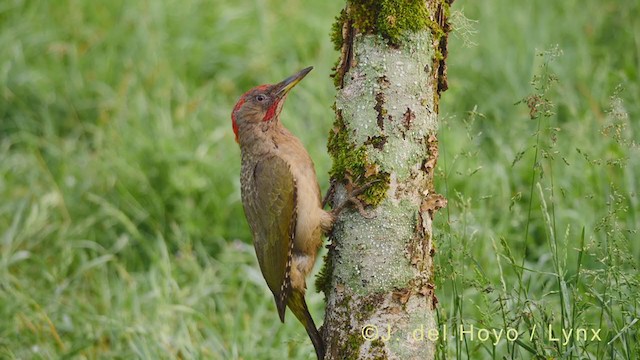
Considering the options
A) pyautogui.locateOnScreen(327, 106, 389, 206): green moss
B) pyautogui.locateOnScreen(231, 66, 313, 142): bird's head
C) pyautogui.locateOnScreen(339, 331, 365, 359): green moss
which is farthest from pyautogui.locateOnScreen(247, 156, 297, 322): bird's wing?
pyautogui.locateOnScreen(339, 331, 365, 359): green moss

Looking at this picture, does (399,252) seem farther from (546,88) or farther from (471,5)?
(471,5)

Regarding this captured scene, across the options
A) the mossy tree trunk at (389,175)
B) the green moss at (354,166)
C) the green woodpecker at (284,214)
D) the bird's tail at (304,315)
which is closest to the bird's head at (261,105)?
the green woodpecker at (284,214)

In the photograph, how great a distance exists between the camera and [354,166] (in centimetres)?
378

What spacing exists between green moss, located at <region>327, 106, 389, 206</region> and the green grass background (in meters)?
0.28

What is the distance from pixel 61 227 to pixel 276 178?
7.87ft

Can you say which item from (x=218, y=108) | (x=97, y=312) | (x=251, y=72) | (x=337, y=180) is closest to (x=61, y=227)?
(x=97, y=312)

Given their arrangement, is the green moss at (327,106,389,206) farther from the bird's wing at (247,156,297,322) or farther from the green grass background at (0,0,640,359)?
the bird's wing at (247,156,297,322)

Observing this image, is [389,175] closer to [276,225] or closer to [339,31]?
[339,31]

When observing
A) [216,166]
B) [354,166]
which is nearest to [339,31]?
[354,166]

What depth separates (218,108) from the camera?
25.0ft

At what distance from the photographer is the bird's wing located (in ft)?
14.7

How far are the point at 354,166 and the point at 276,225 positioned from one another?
88 centimetres

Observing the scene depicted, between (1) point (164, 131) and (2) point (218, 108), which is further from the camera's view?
(2) point (218, 108)

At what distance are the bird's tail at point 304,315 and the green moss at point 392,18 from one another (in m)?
1.28
